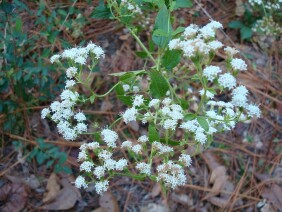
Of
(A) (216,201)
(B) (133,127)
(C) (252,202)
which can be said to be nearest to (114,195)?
(B) (133,127)

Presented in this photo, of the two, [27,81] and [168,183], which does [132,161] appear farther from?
[168,183]

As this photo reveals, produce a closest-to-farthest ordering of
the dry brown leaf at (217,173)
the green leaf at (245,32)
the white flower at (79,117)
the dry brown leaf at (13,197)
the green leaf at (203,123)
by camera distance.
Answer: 1. the green leaf at (203,123)
2. the white flower at (79,117)
3. the dry brown leaf at (13,197)
4. the dry brown leaf at (217,173)
5. the green leaf at (245,32)

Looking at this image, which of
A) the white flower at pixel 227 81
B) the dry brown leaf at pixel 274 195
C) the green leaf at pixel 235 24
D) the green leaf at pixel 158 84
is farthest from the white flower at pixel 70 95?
the green leaf at pixel 235 24

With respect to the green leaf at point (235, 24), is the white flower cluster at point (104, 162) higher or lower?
higher

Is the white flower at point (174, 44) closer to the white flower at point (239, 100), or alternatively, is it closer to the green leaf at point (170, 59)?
the green leaf at point (170, 59)

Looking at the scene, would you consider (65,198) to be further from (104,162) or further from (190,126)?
(190,126)

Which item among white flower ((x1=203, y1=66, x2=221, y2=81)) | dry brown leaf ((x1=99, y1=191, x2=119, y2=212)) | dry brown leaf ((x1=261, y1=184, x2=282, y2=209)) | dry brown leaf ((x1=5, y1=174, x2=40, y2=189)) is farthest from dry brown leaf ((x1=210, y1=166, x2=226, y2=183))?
white flower ((x1=203, y1=66, x2=221, y2=81))

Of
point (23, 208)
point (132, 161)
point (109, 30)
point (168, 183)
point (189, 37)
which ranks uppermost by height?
point (189, 37)
